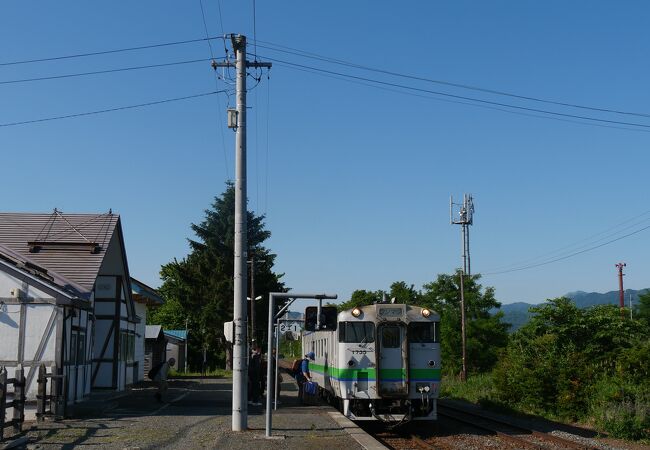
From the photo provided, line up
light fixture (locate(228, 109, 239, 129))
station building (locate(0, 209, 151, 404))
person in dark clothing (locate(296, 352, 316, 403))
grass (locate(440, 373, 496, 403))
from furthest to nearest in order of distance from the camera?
grass (locate(440, 373, 496, 403)), person in dark clothing (locate(296, 352, 316, 403)), station building (locate(0, 209, 151, 404)), light fixture (locate(228, 109, 239, 129))

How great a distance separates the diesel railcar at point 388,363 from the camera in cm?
1593

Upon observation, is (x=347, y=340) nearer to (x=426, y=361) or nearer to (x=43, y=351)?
(x=426, y=361)

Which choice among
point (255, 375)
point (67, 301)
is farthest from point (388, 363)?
point (67, 301)

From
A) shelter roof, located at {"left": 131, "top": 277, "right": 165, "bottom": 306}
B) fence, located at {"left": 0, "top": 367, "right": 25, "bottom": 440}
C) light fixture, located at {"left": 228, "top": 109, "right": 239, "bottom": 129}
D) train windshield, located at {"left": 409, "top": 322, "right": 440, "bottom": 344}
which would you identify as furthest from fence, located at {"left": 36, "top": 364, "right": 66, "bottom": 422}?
shelter roof, located at {"left": 131, "top": 277, "right": 165, "bottom": 306}

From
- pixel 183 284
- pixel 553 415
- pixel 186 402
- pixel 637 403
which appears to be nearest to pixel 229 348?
pixel 183 284

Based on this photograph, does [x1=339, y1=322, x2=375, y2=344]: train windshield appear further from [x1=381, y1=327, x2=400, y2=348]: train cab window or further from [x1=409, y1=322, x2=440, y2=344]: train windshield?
[x1=409, y1=322, x2=440, y2=344]: train windshield

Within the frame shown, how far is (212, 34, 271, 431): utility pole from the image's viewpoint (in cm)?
1397

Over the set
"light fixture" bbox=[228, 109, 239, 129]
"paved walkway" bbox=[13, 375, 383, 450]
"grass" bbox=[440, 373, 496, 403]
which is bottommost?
"grass" bbox=[440, 373, 496, 403]

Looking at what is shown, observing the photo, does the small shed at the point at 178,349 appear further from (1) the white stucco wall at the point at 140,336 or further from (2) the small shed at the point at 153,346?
(1) the white stucco wall at the point at 140,336

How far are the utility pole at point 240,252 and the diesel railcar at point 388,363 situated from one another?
2.54m

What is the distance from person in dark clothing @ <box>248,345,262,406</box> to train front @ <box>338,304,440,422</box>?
428 centimetres

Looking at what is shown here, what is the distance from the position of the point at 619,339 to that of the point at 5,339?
63.3ft

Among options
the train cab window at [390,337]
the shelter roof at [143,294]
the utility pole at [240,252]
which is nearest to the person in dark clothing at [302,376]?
the train cab window at [390,337]

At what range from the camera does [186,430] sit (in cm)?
1427
